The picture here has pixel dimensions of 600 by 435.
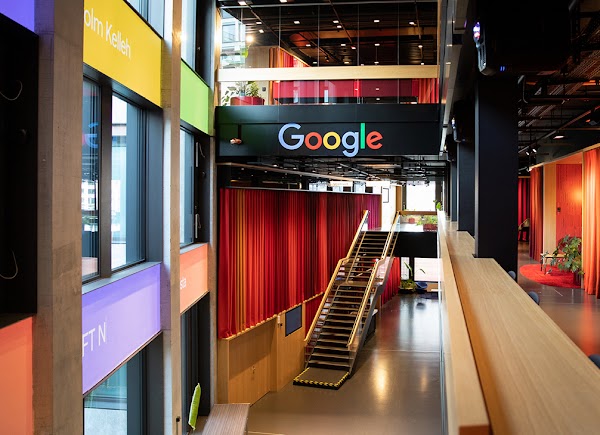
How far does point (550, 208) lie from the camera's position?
20.5m

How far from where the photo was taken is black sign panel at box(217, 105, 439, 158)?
9.96m

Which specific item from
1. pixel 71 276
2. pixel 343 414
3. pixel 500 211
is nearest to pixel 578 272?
pixel 343 414

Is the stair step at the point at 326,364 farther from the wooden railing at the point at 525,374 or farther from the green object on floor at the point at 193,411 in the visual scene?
the wooden railing at the point at 525,374

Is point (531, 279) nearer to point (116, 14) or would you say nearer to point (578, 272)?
point (578, 272)

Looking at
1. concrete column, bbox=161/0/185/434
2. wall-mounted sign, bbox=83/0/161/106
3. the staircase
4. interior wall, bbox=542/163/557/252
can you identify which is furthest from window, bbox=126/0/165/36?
interior wall, bbox=542/163/557/252

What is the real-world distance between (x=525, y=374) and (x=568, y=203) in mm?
20607

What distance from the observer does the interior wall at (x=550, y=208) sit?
2045cm

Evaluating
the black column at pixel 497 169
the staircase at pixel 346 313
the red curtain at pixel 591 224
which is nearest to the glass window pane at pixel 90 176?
the black column at pixel 497 169

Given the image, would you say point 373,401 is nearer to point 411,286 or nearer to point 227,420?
point 227,420

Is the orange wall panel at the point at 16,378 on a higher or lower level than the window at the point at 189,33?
lower

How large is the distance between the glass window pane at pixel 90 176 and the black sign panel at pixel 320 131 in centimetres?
465

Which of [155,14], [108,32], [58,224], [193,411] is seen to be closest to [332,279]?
[193,411]

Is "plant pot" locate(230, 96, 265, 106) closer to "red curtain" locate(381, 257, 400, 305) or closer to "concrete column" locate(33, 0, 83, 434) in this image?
"concrete column" locate(33, 0, 83, 434)

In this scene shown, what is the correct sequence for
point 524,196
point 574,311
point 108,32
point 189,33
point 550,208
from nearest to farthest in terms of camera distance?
point 108,32
point 189,33
point 574,311
point 550,208
point 524,196
